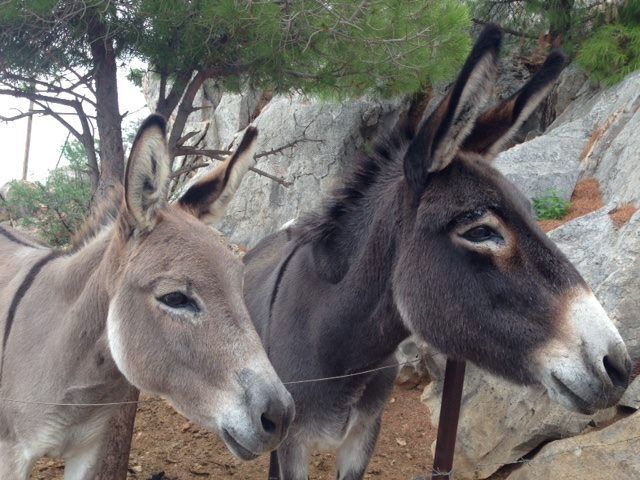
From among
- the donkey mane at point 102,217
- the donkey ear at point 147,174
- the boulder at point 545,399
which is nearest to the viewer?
the donkey ear at point 147,174

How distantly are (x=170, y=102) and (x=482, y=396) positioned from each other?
10.7 ft

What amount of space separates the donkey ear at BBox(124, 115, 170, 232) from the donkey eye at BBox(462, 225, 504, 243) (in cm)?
113

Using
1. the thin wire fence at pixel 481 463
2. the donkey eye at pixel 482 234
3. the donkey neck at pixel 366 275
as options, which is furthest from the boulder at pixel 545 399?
the donkey eye at pixel 482 234

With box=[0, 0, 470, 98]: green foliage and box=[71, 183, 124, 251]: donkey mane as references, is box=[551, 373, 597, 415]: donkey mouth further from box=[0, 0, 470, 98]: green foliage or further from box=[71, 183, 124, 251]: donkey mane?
box=[0, 0, 470, 98]: green foliage

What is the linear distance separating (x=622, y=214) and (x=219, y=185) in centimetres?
349

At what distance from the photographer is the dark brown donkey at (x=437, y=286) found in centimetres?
198

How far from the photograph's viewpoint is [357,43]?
4285 millimetres

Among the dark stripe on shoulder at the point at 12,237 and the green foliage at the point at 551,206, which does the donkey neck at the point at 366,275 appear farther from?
the green foliage at the point at 551,206

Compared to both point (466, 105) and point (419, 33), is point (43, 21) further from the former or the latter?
point (466, 105)

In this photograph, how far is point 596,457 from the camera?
3230mm

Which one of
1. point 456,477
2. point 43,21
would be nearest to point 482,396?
point 456,477

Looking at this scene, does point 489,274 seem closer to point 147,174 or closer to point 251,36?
point 147,174

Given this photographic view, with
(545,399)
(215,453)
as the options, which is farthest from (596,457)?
(215,453)

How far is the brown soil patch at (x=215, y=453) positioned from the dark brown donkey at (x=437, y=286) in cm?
175
